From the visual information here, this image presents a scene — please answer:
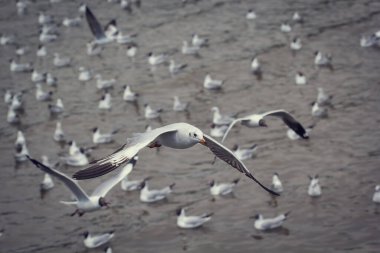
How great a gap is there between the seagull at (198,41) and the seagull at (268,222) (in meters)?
13.3

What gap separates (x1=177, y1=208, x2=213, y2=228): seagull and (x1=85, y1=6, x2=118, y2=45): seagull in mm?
14407

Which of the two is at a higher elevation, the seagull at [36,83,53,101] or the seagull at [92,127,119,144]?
the seagull at [36,83,53,101]

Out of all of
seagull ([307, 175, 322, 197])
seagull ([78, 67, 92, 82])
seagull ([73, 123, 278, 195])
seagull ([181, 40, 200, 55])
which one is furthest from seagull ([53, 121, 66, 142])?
seagull ([73, 123, 278, 195])

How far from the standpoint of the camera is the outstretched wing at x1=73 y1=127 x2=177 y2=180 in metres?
12.3

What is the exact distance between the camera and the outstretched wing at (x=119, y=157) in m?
12.3

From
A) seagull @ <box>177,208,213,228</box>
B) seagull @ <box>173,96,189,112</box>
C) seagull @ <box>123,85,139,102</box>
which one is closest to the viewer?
seagull @ <box>177,208,213,228</box>

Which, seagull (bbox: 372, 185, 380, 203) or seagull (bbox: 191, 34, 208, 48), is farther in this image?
seagull (bbox: 191, 34, 208, 48)

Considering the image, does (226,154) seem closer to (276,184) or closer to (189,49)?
(276,184)

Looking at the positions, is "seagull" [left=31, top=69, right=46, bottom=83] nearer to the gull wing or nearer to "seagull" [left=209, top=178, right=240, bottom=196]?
"seagull" [left=209, top=178, right=240, bottom=196]

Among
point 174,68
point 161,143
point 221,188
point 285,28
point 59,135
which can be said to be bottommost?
point 221,188

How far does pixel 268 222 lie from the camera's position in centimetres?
2180

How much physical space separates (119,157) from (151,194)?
35.2 ft

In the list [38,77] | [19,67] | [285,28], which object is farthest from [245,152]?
[19,67]

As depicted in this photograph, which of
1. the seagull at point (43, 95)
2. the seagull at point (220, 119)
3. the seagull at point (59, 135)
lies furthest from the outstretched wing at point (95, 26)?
the seagull at point (220, 119)
